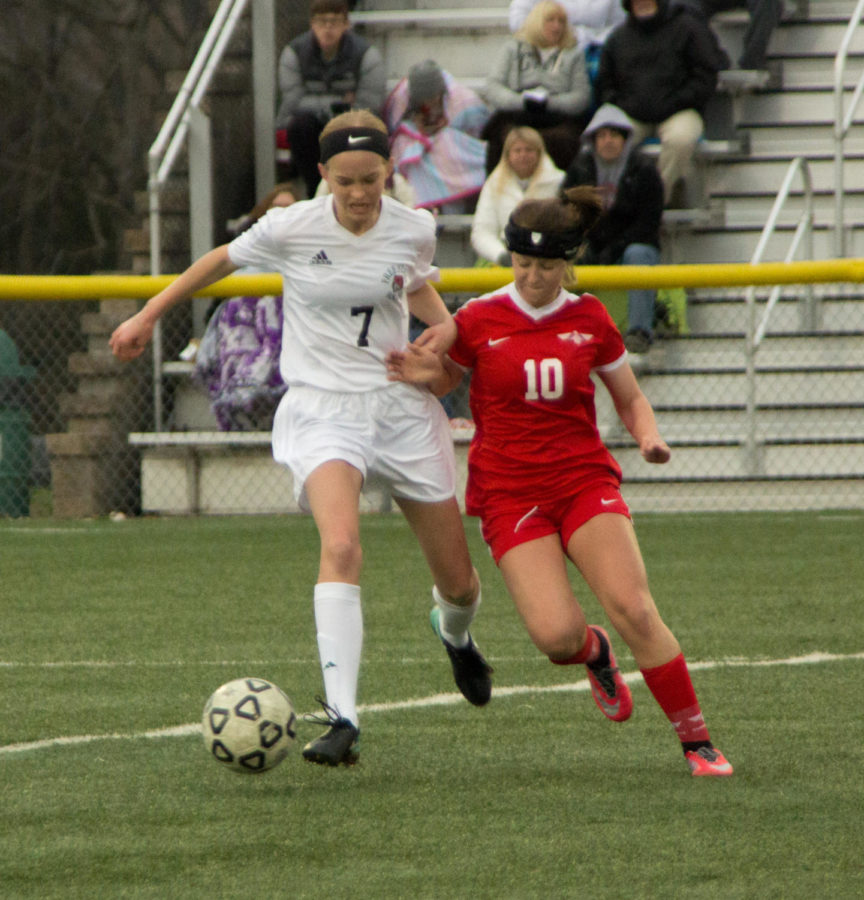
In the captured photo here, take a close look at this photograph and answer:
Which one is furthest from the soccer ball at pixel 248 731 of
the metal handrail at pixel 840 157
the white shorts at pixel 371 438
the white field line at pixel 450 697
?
the metal handrail at pixel 840 157

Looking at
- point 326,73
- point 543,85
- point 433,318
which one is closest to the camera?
point 433,318

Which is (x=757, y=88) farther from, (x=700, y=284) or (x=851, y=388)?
(x=700, y=284)

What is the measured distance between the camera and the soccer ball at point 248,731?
180 inches

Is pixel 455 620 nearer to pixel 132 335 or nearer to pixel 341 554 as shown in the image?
pixel 341 554

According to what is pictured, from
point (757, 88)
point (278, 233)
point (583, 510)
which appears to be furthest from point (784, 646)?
point (757, 88)

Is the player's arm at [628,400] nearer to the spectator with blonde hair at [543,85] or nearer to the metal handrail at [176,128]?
the metal handrail at [176,128]

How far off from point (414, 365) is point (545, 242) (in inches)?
21.2

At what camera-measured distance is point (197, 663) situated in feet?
21.7

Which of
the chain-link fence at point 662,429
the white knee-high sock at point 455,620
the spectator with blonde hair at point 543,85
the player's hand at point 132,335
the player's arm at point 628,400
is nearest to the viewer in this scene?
the player's arm at point 628,400

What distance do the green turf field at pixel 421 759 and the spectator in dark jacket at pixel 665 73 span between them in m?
5.07

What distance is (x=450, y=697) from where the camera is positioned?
5980 millimetres

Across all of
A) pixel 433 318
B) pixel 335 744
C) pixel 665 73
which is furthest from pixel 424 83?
pixel 335 744

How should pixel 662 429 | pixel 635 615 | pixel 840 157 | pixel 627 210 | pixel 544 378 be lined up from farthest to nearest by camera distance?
pixel 840 157, pixel 662 429, pixel 627 210, pixel 544 378, pixel 635 615

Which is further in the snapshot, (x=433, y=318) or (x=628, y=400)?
(x=433, y=318)
